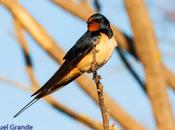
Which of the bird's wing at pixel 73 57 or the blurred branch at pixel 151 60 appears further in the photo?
the blurred branch at pixel 151 60

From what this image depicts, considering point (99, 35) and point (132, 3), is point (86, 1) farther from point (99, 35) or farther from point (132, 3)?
point (99, 35)

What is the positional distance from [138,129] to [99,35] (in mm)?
2114

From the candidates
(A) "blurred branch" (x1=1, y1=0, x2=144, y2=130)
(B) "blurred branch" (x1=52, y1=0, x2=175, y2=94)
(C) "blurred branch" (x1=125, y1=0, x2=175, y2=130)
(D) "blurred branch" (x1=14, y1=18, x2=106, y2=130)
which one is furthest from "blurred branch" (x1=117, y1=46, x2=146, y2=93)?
(D) "blurred branch" (x1=14, y1=18, x2=106, y2=130)

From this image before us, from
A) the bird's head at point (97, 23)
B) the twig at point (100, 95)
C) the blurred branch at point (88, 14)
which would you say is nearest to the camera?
the twig at point (100, 95)

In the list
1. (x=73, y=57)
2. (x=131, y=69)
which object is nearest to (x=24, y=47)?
(x=131, y=69)

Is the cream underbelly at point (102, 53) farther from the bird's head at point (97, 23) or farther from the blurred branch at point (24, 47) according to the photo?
the blurred branch at point (24, 47)

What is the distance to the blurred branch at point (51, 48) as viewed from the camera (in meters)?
5.82

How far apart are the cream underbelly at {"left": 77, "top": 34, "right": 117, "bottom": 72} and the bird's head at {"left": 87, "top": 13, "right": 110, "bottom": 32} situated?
69 millimetres

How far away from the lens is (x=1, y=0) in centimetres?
620

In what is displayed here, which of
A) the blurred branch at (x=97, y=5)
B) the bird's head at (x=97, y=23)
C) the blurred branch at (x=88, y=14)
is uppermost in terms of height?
the blurred branch at (x=97, y=5)

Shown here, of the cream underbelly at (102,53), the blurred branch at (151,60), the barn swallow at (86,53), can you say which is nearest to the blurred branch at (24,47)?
the blurred branch at (151,60)

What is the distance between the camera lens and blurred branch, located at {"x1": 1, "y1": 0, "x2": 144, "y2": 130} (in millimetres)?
5816

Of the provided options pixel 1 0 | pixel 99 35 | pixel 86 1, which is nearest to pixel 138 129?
pixel 86 1

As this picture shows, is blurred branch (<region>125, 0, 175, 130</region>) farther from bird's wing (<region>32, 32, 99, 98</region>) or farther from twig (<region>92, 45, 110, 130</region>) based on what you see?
twig (<region>92, 45, 110, 130</region>)
